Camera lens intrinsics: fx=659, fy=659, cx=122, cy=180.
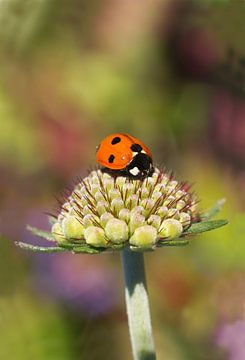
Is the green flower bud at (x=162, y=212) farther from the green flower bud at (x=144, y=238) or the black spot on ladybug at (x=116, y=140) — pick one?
the black spot on ladybug at (x=116, y=140)

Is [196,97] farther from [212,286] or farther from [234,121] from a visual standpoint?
[212,286]

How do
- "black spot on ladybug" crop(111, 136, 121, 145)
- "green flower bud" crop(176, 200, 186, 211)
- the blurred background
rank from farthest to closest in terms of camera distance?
the blurred background, "black spot on ladybug" crop(111, 136, 121, 145), "green flower bud" crop(176, 200, 186, 211)

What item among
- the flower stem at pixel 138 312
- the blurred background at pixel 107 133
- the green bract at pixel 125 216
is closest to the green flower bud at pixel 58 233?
the green bract at pixel 125 216

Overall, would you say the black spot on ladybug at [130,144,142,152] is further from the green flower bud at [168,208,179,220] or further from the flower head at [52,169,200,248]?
the green flower bud at [168,208,179,220]

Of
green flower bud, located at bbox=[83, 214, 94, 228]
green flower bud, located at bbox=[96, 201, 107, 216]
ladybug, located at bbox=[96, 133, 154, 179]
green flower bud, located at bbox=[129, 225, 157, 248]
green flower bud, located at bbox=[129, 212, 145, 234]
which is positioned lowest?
green flower bud, located at bbox=[129, 225, 157, 248]

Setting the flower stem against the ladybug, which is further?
the ladybug

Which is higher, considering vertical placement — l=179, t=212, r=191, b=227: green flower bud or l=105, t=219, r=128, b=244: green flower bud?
l=179, t=212, r=191, b=227: green flower bud

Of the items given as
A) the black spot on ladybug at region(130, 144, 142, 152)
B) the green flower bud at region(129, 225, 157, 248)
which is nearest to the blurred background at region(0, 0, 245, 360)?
the black spot on ladybug at region(130, 144, 142, 152)

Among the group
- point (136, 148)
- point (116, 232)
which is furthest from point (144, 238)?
point (136, 148)

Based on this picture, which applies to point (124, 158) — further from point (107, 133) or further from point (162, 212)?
point (107, 133)

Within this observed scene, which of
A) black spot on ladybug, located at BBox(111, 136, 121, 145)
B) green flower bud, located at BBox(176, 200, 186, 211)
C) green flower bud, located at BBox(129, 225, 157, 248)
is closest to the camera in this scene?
green flower bud, located at BBox(129, 225, 157, 248)
